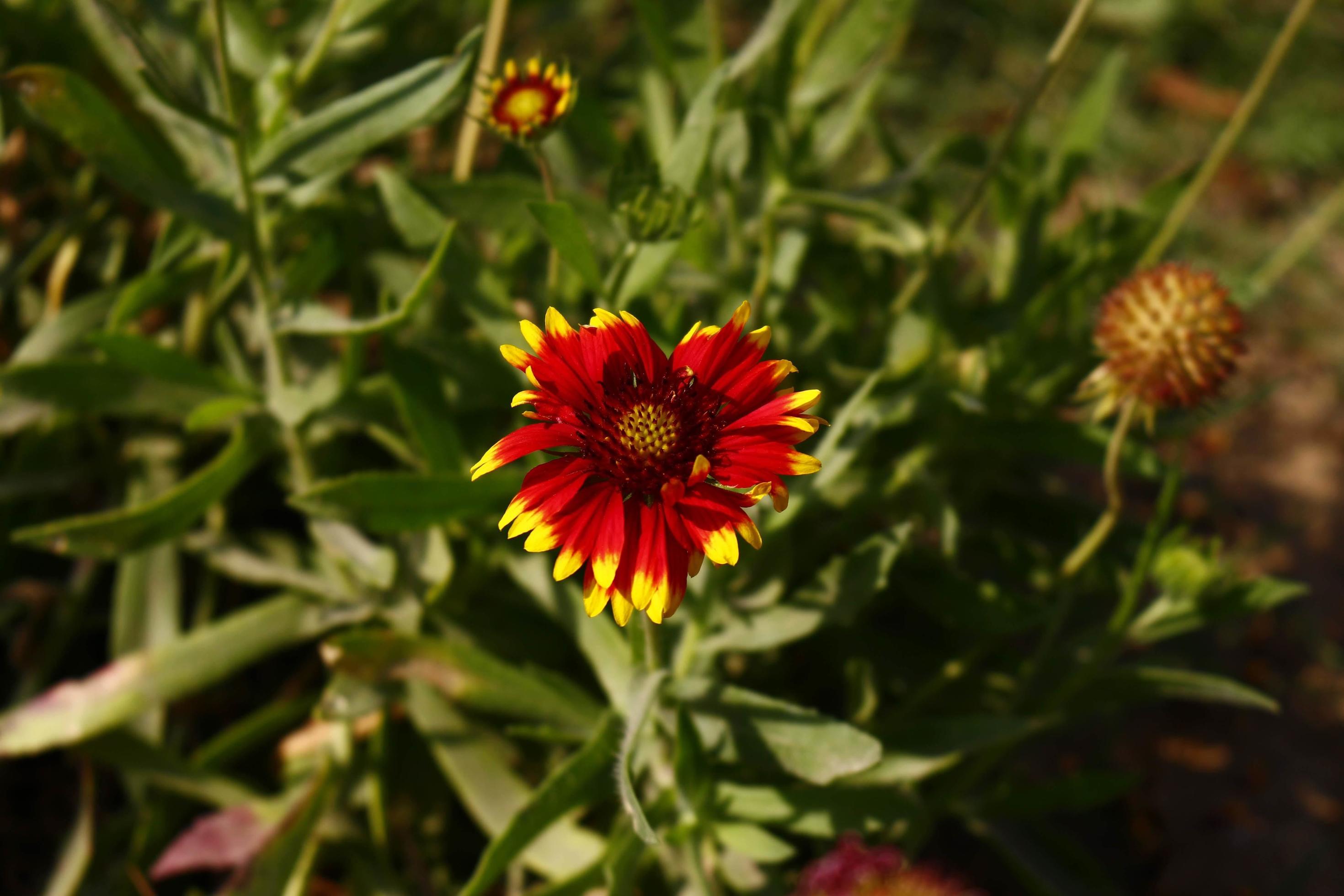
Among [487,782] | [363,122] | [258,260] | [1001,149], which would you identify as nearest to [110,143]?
[258,260]

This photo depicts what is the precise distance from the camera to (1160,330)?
170 cm

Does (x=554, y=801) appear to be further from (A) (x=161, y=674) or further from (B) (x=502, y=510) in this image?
(A) (x=161, y=674)

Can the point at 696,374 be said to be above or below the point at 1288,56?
below

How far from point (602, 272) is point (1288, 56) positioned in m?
3.58

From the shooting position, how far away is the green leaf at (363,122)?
177 centimetres

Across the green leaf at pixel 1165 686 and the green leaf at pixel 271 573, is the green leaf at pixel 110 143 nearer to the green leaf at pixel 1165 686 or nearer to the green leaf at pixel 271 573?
the green leaf at pixel 271 573

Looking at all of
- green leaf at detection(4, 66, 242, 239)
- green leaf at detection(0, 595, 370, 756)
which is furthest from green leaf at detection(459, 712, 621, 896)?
green leaf at detection(4, 66, 242, 239)

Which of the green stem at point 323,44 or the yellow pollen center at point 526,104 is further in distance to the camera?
the green stem at point 323,44

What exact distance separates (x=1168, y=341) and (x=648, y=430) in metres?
0.90

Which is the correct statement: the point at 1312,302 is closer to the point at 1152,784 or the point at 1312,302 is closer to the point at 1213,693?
the point at 1152,784

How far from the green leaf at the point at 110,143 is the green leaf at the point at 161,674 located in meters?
0.76

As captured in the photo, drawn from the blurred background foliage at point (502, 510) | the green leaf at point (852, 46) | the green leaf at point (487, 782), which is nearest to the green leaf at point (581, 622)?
the blurred background foliage at point (502, 510)

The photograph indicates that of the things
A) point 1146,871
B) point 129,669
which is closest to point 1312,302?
point 1146,871

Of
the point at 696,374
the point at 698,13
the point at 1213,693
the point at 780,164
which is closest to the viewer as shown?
the point at 696,374
